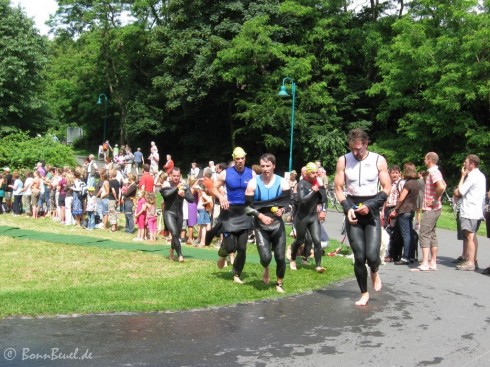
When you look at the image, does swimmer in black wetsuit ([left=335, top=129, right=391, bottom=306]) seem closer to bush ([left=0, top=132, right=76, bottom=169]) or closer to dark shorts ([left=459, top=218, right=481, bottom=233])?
dark shorts ([left=459, top=218, right=481, bottom=233])

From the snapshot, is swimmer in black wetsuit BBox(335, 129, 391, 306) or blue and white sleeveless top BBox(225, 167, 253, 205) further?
blue and white sleeveless top BBox(225, 167, 253, 205)

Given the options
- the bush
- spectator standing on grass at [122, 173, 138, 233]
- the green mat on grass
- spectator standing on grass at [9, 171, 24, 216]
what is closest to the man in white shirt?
the green mat on grass

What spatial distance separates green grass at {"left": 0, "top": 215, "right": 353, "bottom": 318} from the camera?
829 cm

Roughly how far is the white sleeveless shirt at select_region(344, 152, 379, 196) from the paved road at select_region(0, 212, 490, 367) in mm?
1496

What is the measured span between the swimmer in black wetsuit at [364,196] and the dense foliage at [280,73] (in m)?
26.0

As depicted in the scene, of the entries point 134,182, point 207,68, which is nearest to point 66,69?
point 207,68

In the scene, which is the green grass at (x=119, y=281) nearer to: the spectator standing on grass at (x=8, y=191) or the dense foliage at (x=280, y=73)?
the spectator standing on grass at (x=8, y=191)

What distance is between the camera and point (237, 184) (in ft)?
32.5

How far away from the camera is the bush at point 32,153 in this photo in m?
32.9

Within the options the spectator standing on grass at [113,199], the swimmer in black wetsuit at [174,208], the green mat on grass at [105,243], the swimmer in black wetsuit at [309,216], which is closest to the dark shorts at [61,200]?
the spectator standing on grass at [113,199]

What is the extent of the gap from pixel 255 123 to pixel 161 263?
28319 mm

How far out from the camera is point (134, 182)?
18.1 metres

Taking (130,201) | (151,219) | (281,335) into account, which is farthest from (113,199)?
(281,335)

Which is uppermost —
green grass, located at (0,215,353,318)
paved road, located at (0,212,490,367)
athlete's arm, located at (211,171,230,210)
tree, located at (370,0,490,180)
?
tree, located at (370,0,490,180)
